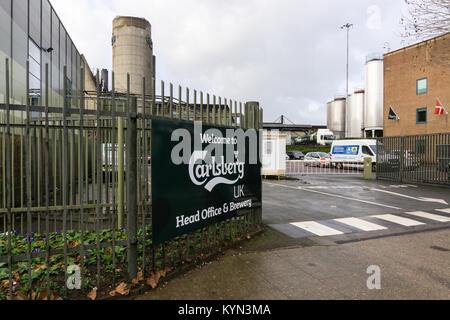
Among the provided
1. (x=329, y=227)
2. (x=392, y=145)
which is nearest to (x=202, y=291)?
(x=329, y=227)

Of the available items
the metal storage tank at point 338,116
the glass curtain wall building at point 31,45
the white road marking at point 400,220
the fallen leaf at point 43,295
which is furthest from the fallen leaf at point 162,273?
the metal storage tank at point 338,116

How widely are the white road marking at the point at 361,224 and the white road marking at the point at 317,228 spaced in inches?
26.9

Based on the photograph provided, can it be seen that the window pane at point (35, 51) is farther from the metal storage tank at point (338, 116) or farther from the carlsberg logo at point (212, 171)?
the metal storage tank at point (338, 116)

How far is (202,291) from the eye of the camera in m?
3.51

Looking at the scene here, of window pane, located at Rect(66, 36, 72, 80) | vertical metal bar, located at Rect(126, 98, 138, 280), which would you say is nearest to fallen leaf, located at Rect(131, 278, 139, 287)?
vertical metal bar, located at Rect(126, 98, 138, 280)

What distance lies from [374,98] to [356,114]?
28.5 ft

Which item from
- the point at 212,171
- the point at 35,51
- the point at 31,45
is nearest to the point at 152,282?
the point at 212,171

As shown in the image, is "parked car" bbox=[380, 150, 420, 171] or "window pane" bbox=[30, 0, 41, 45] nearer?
"window pane" bbox=[30, 0, 41, 45]

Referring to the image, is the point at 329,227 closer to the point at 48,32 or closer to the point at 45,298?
the point at 45,298

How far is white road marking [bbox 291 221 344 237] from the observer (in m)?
6.12

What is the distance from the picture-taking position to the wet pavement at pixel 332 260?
352 centimetres

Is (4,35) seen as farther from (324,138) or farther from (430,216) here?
(324,138)

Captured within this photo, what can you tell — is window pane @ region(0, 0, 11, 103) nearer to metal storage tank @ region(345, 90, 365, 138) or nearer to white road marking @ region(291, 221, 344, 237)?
white road marking @ region(291, 221, 344, 237)

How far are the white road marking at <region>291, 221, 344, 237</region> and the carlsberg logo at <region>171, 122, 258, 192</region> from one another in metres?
1.94
